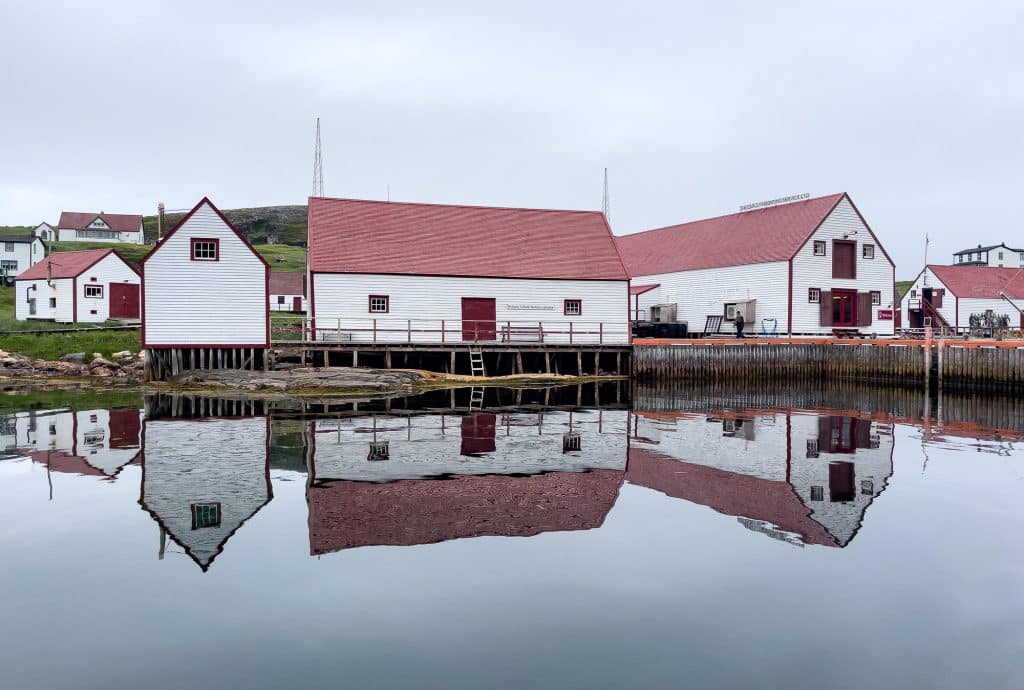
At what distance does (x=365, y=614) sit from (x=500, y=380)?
83.6 feet

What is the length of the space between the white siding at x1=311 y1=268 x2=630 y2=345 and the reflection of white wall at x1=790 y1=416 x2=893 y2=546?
55.6 feet

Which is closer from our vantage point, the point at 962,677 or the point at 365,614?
the point at 962,677

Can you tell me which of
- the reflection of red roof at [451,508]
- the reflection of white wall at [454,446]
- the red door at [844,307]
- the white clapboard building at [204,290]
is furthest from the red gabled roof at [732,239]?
the reflection of red roof at [451,508]

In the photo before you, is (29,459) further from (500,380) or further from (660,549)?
(500,380)

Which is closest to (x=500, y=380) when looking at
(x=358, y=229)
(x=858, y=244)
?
(x=358, y=229)

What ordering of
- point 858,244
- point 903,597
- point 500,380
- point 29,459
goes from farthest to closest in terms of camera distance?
1. point 858,244
2. point 500,380
3. point 29,459
4. point 903,597

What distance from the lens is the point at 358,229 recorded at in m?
37.2

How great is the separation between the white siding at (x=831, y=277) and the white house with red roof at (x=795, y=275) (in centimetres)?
5

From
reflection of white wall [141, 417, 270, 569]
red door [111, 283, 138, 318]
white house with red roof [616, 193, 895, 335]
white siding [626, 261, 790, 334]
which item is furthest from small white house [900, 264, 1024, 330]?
red door [111, 283, 138, 318]

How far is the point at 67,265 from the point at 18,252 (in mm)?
49232

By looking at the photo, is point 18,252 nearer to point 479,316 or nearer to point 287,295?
point 287,295

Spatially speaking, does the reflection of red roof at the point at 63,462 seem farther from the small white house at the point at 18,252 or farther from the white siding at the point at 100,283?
the small white house at the point at 18,252

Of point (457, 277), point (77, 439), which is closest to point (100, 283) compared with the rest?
point (457, 277)

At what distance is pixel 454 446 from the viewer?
17.8m
